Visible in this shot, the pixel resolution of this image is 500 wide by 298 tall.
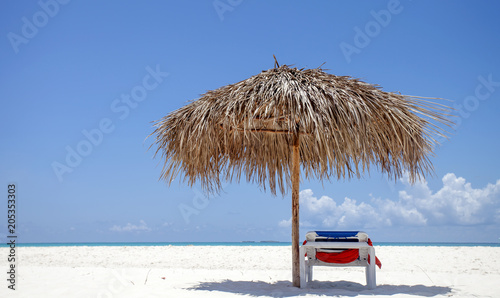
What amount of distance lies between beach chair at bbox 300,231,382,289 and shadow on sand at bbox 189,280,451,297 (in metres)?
0.19

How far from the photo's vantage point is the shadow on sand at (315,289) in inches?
169

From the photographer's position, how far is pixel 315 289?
4602 millimetres

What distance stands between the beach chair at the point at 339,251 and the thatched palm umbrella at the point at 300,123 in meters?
0.22

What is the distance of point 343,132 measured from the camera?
13.7 ft

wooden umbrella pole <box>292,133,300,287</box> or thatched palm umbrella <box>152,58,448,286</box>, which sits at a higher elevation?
thatched palm umbrella <box>152,58,448,286</box>

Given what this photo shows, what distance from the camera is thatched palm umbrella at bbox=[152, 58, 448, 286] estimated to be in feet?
13.8

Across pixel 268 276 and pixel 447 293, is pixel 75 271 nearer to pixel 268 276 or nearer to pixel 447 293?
pixel 268 276

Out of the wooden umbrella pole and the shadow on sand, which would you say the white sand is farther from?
the wooden umbrella pole

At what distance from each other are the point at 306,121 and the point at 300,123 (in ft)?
1.12

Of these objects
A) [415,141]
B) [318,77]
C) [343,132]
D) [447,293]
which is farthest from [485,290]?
[318,77]

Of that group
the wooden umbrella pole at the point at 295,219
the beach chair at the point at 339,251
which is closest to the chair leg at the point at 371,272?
the beach chair at the point at 339,251
